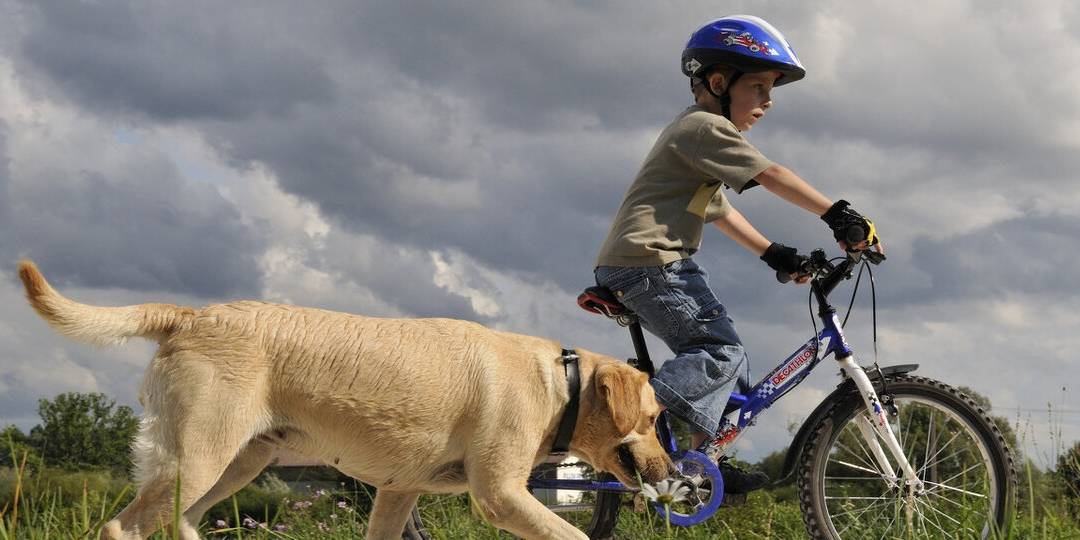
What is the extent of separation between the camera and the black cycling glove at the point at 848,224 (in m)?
6.23

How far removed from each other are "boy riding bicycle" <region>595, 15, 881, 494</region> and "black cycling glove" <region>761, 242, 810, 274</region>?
0.05 m

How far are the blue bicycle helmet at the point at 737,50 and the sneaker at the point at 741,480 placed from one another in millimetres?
2441

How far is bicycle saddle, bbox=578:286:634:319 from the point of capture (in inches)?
257

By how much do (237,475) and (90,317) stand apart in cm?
122

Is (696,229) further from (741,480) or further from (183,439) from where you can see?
(183,439)

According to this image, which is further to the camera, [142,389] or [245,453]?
[245,453]

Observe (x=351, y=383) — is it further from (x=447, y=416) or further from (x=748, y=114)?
(x=748, y=114)

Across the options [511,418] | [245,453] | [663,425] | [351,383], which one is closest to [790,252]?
[663,425]

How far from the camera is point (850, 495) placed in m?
7.02

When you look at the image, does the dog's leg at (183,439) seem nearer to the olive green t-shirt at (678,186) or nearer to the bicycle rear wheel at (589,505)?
the olive green t-shirt at (678,186)

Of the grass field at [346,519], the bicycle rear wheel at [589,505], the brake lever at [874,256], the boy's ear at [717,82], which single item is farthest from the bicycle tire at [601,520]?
the boy's ear at [717,82]

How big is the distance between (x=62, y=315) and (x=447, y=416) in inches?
76.9

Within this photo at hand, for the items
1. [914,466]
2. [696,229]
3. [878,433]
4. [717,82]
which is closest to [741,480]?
[878,433]

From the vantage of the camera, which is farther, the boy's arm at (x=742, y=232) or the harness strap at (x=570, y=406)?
the boy's arm at (x=742, y=232)
